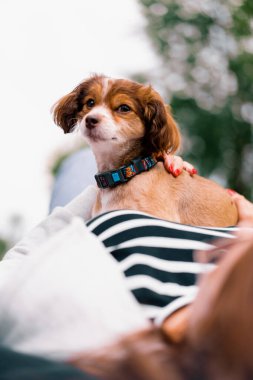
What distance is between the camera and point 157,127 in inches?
91.6

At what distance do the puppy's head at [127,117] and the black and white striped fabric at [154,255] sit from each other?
1.12 metres

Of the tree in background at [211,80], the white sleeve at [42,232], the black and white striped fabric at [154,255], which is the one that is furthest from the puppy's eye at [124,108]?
the tree in background at [211,80]

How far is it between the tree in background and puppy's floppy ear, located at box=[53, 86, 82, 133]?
7586mm

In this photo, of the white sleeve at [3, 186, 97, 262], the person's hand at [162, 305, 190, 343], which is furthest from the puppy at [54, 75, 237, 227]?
the person's hand at [162, 305, 190, 343]

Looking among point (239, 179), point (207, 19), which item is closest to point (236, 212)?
point (239, 179)

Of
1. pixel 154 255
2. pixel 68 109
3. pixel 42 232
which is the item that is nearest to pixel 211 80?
pixel 68 109

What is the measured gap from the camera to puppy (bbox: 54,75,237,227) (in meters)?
2.25

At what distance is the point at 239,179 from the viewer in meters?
10.1

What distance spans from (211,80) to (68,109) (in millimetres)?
8507

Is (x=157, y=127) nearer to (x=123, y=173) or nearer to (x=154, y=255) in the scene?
(x=123, y=173)

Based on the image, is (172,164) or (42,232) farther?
(172,164)

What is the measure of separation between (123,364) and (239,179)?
9690 millimetres

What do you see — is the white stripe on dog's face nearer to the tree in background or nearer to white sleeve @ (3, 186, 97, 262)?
white sleeve @ (3, 186, 97, 262)

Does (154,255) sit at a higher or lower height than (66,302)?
lower
